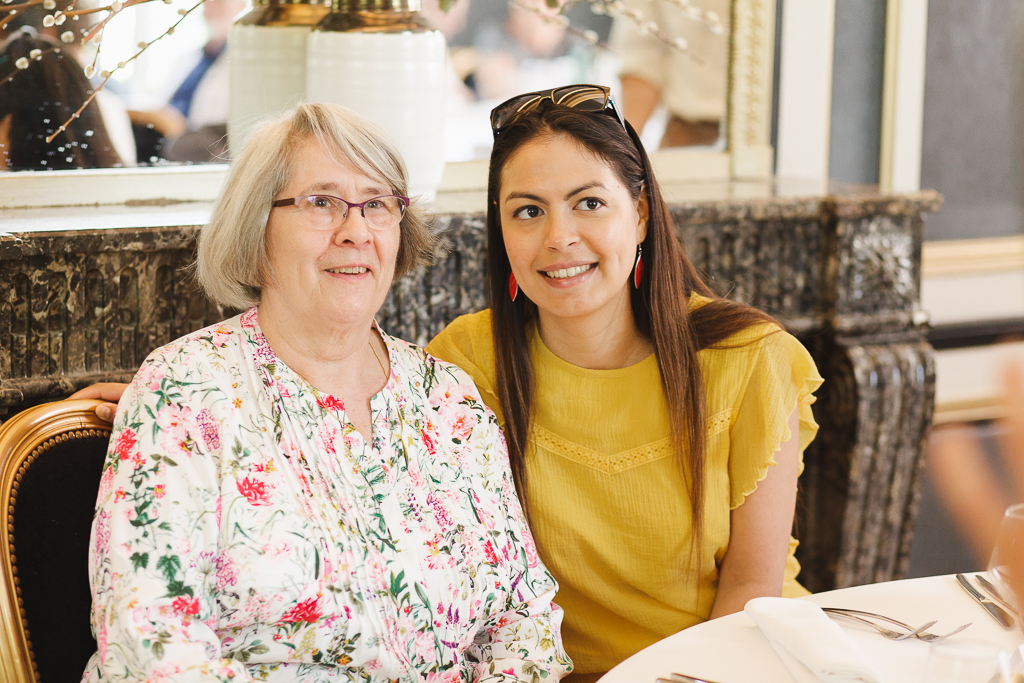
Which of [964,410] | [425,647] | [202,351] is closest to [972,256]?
[964,410]

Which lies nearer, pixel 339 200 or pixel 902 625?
pixel 902 625

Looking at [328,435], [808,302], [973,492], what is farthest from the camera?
[808,302]

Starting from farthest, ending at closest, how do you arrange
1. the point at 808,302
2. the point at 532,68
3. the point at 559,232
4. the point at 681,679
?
the point at 532,68 < the point at 808,302 < the point at 559,232 < the point at 681,679

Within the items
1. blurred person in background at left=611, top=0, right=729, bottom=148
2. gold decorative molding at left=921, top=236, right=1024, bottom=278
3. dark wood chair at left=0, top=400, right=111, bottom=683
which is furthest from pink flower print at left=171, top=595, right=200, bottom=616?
gold decorative molding at left=921, top=236, right=1024, bottom=278

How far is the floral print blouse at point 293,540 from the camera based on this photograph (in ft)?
3.99

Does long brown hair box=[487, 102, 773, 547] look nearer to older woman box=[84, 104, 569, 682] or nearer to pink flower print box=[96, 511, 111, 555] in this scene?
older woman box=[84, 104, 569, 682]

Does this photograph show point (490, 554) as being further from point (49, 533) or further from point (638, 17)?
point (638, 17)

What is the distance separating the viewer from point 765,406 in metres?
1.68

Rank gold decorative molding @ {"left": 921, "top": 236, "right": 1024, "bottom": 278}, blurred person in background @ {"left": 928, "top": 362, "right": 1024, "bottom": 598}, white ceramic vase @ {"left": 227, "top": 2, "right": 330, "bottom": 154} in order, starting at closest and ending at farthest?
1. blurred person in background @ {"left": 928, "top": 362, "right": 1024, "bottom": 598}
2. white ceramic vase @ {"left": 227, "top": 2, "right": 330, "bottom": 154}
3. gold decorative molding @ {"left": 921, "top": 236, "right": 1024, "bottom": 278}

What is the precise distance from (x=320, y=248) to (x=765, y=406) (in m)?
0.80

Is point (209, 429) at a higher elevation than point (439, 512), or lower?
higher

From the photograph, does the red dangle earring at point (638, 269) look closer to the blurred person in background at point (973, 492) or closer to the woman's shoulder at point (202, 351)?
the woman's shoulder at point (202, 351)

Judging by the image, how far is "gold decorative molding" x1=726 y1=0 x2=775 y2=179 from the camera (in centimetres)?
267

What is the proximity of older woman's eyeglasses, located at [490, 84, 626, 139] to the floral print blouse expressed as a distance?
0.50m
